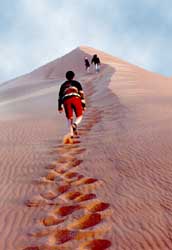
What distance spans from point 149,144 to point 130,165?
4.42 ft

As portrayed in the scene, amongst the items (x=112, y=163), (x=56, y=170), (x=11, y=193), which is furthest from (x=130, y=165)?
(x=11, y=193)

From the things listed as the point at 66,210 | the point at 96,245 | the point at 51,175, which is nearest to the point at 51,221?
the point at 66,210

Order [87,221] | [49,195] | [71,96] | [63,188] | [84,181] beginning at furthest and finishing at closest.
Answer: [71,96], [84,181], [63,188], [49,195], [87,221]

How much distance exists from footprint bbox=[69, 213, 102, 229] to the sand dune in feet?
0.04

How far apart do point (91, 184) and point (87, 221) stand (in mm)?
1425

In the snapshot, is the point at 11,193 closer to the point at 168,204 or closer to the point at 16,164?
the point at 16,164

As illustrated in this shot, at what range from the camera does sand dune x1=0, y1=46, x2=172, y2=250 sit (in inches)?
201

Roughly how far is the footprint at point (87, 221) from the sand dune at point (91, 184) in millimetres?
11

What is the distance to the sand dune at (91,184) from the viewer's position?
5.11 m

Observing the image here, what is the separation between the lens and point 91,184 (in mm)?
6902

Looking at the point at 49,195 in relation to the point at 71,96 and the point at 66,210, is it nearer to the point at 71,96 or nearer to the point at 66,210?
the point at 66,210

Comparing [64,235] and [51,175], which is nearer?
[64,235]

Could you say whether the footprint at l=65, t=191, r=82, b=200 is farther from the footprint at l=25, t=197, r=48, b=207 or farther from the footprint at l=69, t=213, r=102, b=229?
the footprint at l=69, t=213, r=102, b=229

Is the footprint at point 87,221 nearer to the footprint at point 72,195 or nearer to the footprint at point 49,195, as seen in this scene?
the footprint at point 72,195
